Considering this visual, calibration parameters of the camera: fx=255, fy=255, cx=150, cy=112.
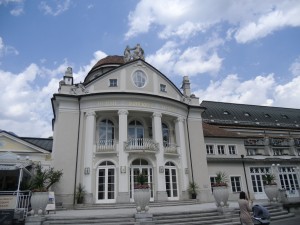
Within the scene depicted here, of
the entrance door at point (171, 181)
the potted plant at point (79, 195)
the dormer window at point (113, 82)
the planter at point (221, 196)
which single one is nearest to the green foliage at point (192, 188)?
the entrance door at point (171, 181)

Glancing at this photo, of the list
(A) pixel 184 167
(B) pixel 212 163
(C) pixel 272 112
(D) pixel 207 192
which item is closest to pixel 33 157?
(A) pixel 184 167

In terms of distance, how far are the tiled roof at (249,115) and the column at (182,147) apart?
12969mm

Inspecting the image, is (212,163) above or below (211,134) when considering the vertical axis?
below

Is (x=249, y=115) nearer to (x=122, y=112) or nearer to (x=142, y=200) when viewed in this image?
(x=122, y=112)

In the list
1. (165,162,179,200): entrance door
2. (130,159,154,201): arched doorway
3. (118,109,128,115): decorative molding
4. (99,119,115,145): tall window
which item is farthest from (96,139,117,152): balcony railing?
(165,162,179,200): entrance door

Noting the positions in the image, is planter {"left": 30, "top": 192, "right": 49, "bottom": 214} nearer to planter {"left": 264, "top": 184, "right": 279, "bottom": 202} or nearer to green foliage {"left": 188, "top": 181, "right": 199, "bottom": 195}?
green foliage {"left": 188, "top": 181, "right": 199, "bottom": 195}

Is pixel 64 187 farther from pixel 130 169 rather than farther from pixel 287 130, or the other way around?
pixel 287 130

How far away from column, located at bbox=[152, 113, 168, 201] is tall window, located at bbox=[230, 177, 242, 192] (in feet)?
32.3

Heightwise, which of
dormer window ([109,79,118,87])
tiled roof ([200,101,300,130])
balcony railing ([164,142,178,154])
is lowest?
balcony railing ([164,142,178,154])

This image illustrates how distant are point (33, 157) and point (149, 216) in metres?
10.5

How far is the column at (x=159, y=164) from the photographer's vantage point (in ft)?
60.5

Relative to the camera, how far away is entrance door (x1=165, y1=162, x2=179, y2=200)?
19791 mm

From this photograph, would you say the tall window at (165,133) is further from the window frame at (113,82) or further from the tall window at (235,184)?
the tall window at (235,184)

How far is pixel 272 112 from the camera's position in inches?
1683
